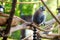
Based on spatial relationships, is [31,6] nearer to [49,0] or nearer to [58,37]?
[49,0]

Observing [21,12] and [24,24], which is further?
[21,12]

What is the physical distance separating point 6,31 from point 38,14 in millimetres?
1656

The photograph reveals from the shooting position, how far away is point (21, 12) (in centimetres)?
389

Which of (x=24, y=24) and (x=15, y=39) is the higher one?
(x=24, y=24)

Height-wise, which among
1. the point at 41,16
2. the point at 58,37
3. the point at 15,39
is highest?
the point at 41,16

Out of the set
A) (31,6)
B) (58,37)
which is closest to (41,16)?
(58,37)

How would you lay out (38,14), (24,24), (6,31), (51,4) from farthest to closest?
1. (51,4)
2. (38,14)
3. (24,24)
4. (6,31)

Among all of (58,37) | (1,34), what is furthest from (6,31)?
(58,37)

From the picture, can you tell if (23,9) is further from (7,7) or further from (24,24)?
(24,24)

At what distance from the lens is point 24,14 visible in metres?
3.79

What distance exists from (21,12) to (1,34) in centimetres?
300

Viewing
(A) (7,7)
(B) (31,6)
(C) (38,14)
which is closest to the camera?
(C) (38,14)

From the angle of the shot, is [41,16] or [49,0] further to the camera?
[49,0]

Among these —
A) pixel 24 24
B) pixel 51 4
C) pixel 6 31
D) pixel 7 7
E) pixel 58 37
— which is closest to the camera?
pixel 6 31
